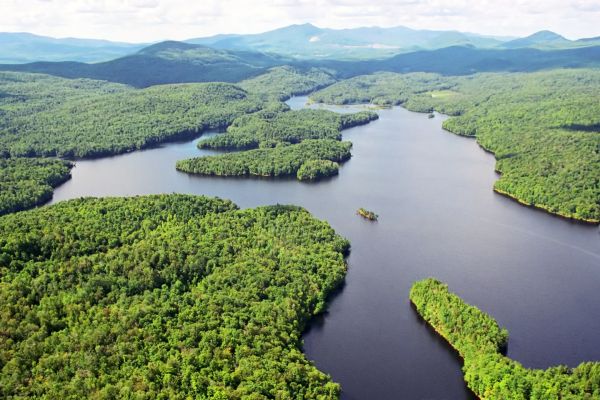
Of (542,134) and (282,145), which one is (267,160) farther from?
(542,134)

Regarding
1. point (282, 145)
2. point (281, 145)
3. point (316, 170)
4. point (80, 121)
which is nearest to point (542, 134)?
point (316, 170)

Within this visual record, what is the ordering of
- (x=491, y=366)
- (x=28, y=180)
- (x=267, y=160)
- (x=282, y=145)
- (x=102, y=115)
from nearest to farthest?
(x=491, y=366), (x=28, y=180), (x=267, y=160), (x=282, y=145), (x=102, y=115)

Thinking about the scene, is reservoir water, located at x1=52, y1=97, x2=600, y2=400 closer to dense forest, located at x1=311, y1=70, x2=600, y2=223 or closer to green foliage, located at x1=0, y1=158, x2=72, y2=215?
green foliage, located at x1=0, y1=158, x2=72, y2=215

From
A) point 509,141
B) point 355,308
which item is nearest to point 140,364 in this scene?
point 355,308

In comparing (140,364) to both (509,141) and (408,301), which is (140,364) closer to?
(408,301)

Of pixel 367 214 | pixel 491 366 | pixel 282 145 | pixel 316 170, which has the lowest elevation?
pixel 491 366
